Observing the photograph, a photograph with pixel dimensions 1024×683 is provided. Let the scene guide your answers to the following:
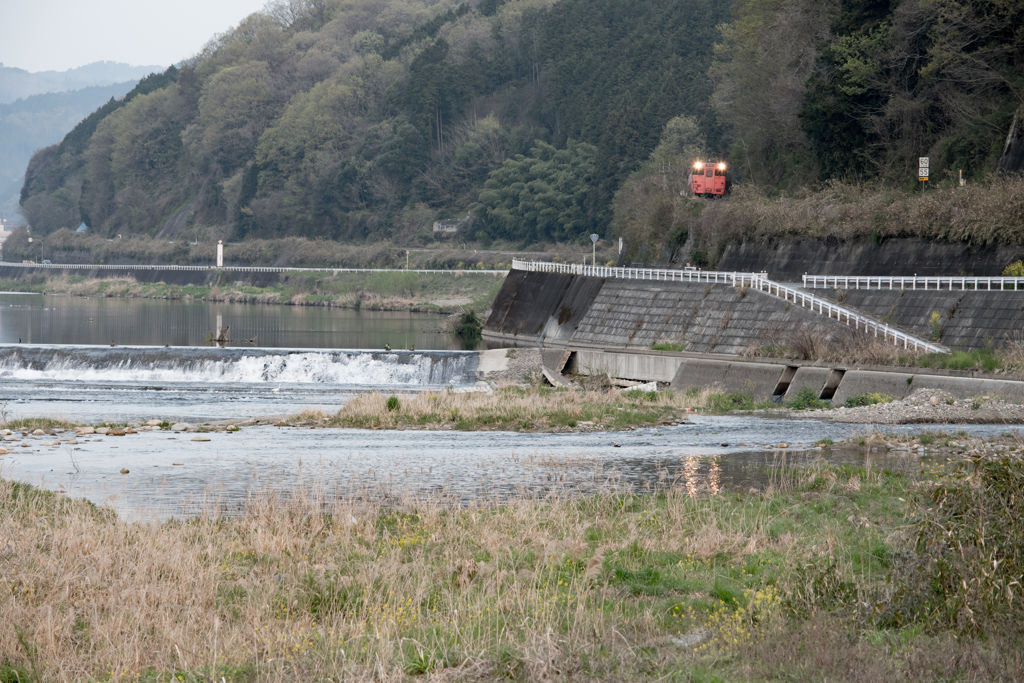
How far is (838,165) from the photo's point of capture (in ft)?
175

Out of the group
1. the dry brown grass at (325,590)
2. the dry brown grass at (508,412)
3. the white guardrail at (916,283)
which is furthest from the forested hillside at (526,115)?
the dry brown grass at (325,590)

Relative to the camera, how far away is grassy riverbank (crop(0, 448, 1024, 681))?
27.0 ft

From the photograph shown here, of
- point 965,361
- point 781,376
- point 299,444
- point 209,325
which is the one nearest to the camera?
point 299,444

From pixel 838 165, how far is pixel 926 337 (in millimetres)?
22719

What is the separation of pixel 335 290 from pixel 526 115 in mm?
37371

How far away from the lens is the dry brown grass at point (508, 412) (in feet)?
90.5

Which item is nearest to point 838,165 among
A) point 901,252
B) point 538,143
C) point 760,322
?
point 901,252

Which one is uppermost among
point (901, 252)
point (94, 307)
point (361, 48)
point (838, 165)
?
point (361, 48)

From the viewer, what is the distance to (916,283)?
120ft

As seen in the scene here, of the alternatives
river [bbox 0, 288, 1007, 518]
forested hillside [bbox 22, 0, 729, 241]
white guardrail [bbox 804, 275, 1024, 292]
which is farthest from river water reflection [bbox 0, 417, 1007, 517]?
forested hillside [bbox 22, 0, 729, 241]

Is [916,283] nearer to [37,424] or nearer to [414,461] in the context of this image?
[414,461]

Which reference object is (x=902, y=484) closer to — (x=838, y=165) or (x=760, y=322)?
(x=760, y=322)

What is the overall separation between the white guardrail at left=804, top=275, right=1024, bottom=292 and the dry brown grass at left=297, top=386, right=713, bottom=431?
9.20 meters

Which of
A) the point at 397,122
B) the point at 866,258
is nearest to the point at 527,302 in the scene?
the point at 866,258
